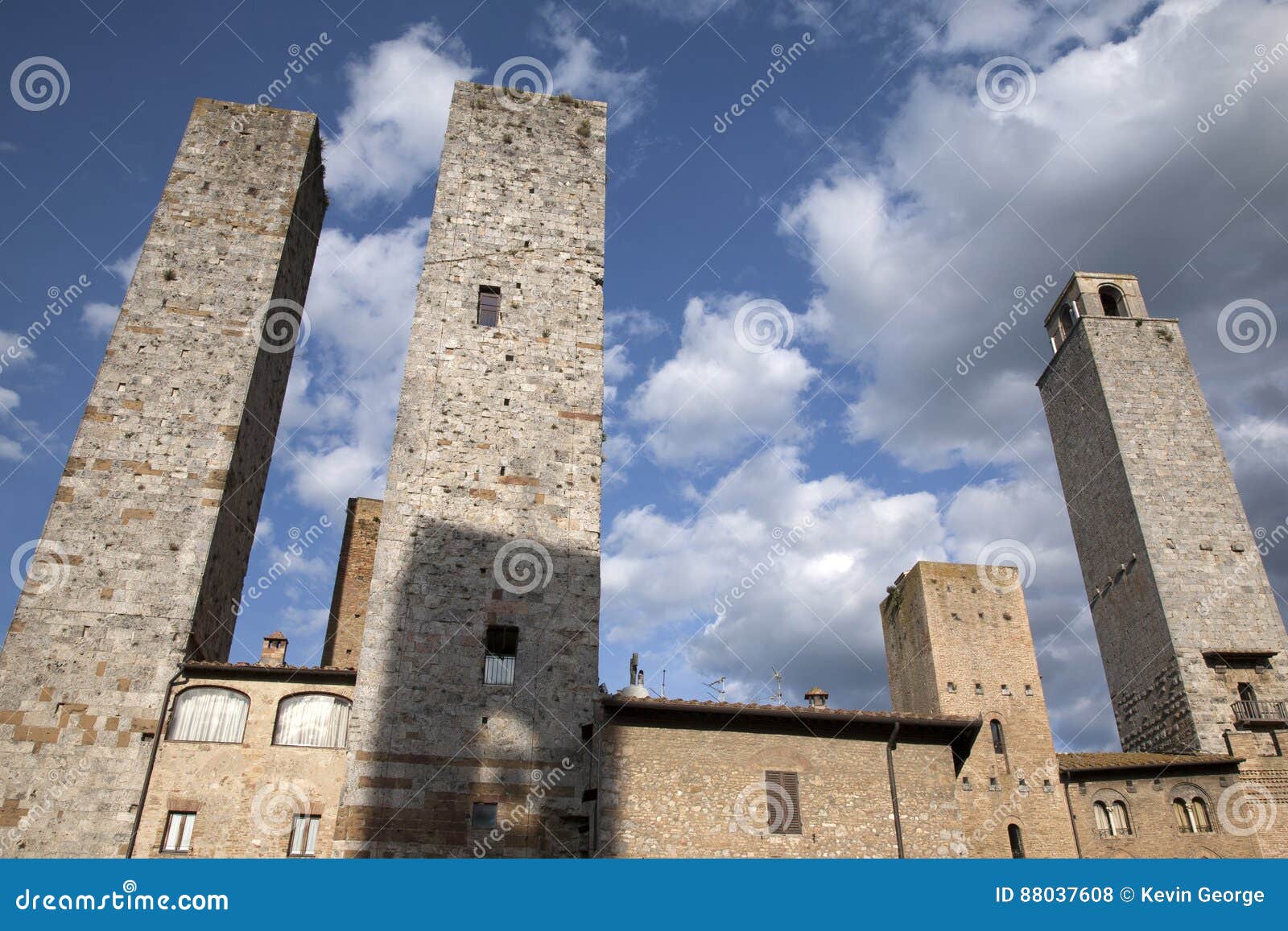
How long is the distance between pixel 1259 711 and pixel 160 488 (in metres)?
28.4

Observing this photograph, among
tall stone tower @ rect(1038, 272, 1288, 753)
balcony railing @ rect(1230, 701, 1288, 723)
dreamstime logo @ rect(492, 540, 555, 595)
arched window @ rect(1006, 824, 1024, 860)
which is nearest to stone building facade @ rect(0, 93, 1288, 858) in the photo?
dreamstime logo @ rect(492, 540, 555, 595)

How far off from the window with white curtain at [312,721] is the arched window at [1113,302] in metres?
31.0

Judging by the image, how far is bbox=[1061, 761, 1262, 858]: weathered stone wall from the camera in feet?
71.5

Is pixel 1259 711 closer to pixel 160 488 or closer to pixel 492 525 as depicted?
pixel 492 525

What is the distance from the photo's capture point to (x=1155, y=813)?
22.3 m

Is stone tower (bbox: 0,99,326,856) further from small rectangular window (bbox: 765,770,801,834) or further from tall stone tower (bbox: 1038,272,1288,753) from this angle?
tall stone tower (bbox: 1038,272,1288,753)

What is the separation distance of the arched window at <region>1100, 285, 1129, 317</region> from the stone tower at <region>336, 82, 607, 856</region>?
2344 centimetres

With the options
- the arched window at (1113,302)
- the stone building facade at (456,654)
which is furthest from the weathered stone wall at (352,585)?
the arched window at (1113,302)

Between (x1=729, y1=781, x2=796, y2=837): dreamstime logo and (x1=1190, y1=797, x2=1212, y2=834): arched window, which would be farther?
(x1=1190, y1=797, x2=1212, y2=834): arched window

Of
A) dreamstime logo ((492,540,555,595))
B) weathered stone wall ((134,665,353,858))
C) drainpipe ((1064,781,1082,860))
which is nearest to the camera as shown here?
weathered stone wall ((134,665,353,858))

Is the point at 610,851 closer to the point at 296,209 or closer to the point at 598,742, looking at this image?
the point at 598,742

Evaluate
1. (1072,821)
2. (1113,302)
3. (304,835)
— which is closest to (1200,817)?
(1072,821)

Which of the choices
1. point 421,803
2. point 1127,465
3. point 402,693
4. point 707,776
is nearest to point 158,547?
point 402,693

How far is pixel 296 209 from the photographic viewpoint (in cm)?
2106
